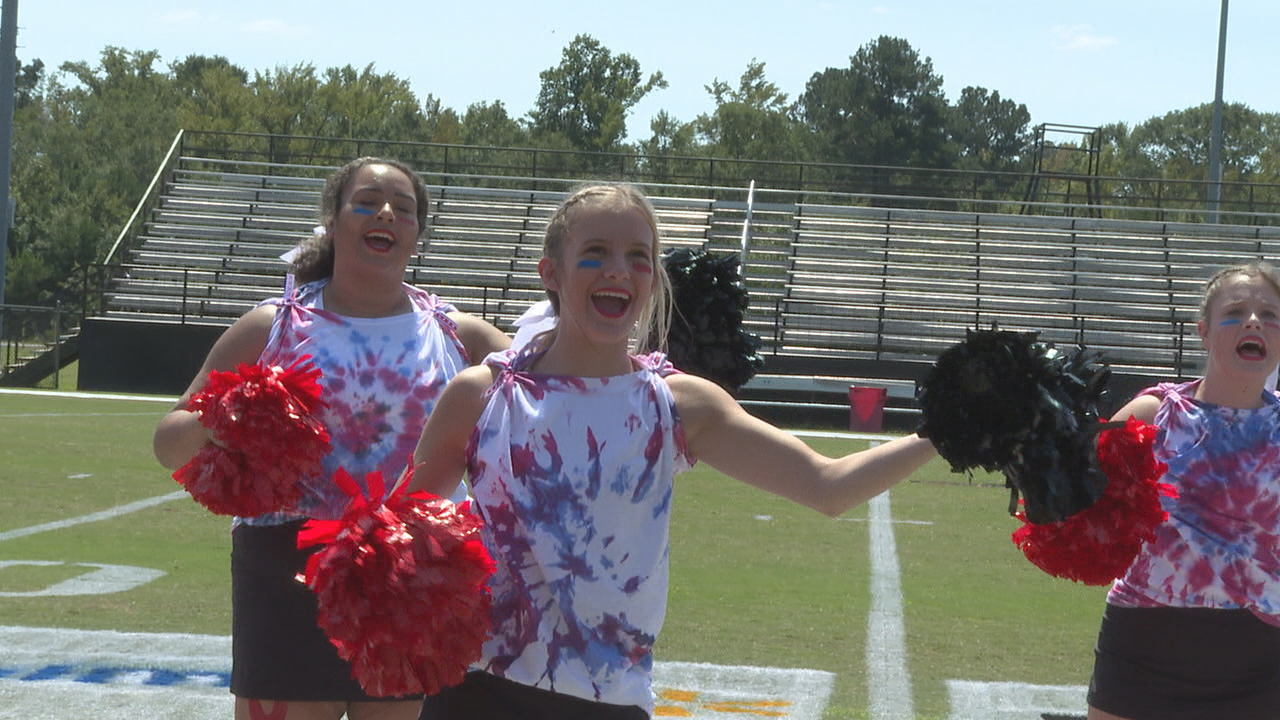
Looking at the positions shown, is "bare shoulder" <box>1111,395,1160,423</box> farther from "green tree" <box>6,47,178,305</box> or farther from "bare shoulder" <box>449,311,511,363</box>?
"green tree" <box>6,47,178,305</box>

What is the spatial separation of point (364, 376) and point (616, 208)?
3.11 feet

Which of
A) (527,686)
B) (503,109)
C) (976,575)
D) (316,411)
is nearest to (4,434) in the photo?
(976,575)

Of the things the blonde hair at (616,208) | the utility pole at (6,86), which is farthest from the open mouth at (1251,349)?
the utility pole at (6,86)

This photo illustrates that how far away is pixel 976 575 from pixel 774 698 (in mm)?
3747

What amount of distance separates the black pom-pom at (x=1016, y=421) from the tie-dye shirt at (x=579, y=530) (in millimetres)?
449

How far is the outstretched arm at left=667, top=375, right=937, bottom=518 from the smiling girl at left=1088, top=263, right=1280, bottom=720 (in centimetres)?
135

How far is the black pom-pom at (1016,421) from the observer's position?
2.47 m

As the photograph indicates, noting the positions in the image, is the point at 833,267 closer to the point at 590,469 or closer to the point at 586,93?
the point at 590,469

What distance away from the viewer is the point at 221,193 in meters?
30.5

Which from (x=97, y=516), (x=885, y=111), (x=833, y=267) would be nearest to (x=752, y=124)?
(x=885, y=111)

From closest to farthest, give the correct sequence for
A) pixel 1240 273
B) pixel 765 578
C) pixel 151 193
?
pixel 1240 273 < pixel 765 578 < pixel 151 193

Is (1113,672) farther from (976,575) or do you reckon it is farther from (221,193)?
(221,193)

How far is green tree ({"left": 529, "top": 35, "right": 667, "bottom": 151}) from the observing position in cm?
6856

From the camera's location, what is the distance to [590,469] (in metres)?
2.55
